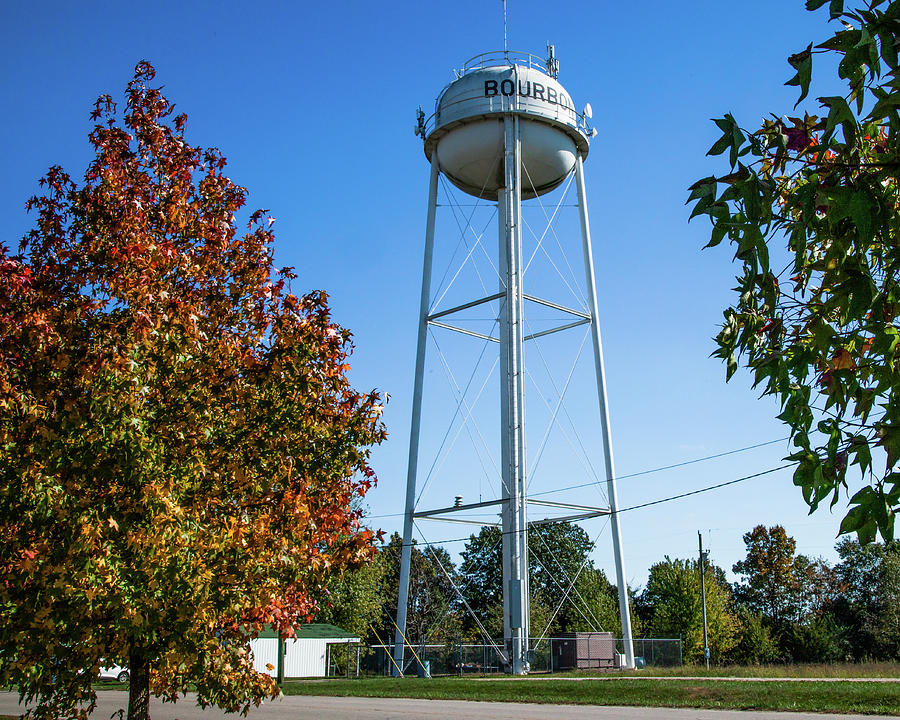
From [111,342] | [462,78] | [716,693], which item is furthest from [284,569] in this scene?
[462,78]

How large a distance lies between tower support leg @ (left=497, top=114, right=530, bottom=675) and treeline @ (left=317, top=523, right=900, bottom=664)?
11.0 meters

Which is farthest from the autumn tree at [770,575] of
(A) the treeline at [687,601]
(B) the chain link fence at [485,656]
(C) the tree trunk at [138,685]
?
(C) the tree trunk at [138,685]

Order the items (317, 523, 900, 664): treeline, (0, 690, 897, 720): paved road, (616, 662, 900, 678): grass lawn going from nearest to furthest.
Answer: (0, 690, 897, 720): paved road → (616, 662, 900, 678): grass lawn → (317, 523, 900, 664): treeline

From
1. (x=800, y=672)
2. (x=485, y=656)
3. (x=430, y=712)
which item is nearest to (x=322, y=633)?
(x=485, y=656)

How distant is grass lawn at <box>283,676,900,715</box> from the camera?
15.5 m

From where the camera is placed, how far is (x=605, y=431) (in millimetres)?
25734

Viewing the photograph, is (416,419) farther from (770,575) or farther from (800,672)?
(770,575)

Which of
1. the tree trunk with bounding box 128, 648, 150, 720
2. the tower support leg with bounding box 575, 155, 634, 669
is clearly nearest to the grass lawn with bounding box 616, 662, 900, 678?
the tower support leg with bounding box 575, 155, 634, 669

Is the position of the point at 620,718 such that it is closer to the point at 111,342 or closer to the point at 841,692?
the point at 841,692

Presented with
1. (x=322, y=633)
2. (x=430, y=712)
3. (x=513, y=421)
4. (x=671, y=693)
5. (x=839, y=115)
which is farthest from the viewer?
(x=322, y=633)

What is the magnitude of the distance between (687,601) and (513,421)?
27.0 m

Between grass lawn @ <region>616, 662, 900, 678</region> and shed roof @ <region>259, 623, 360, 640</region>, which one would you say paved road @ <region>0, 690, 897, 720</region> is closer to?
grass lawn @ <region>616, 662, 900, 678</region>

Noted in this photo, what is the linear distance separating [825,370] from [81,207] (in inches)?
230

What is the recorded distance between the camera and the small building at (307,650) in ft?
126
